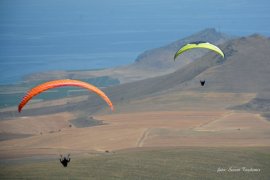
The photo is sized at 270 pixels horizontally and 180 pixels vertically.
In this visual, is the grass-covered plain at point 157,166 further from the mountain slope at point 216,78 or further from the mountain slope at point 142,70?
the mountain slope at point 142,70

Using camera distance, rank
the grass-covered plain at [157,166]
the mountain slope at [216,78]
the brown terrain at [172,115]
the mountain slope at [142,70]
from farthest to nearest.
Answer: the mountain slope at [142,70] < the mountain slope at [216,78] < the brown terrain at [172,115] < the grass-covered plain at [157,166]

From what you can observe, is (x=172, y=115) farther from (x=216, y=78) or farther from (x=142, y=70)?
(x=142, y=70)

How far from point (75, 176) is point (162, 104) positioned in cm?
6101

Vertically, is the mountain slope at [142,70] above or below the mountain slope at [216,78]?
above

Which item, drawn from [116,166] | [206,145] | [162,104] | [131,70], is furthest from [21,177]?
[131,70]

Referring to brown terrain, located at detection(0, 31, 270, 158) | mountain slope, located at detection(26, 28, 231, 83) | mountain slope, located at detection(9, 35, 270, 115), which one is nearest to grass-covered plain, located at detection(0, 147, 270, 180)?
brown terrain, located at detection(0, 31, 270, 158)

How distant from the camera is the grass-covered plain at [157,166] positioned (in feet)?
150

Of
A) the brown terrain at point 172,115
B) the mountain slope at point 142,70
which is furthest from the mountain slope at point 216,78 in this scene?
the mountain slope at point 142,70

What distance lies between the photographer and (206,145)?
66.4 metres

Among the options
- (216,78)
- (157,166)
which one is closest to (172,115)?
(216,78)

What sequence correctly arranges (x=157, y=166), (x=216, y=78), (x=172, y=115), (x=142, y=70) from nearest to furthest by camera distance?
(x=157, y=166)
(x=172, y=115)
(x=216, y=78)
(x=142, y=70)

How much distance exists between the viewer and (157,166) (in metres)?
50.2

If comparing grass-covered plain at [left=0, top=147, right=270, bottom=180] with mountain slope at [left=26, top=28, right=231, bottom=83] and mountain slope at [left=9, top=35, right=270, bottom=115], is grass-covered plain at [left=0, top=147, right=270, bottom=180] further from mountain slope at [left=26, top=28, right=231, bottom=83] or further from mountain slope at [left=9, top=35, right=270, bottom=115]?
mountain slope at [left=26, top=28, right=231, bottom=83]

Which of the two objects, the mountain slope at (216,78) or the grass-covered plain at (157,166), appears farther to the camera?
the mountain slope at (216,78)
